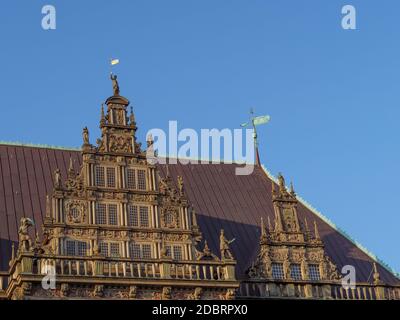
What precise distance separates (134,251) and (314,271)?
830 cm

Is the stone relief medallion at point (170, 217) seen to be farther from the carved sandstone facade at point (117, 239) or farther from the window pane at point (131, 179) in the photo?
the window pane at point (131, 179)

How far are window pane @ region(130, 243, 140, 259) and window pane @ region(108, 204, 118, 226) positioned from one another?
42.3 inches

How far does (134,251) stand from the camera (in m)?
34.1

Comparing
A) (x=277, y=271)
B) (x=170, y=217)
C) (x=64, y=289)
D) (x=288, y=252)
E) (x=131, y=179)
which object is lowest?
(x=64, y=289)

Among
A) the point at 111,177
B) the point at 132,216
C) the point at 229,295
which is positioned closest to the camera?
the point at 229,295

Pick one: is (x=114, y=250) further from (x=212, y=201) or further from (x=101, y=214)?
(x=212, y=201)

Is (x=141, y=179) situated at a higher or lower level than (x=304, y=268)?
higher

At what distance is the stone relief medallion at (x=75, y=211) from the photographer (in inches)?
1328

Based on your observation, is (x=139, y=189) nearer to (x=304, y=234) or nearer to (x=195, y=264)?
(x=195, y=264)

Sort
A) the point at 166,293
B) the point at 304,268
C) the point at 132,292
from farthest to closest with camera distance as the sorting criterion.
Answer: the point at 304,268
the point at 166,293
the point at 132,292

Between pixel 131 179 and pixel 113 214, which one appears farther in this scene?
pixel 131 179

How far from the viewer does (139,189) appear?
35.4 meters

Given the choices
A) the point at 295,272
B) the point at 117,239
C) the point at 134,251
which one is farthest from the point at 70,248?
the point at 295,272
